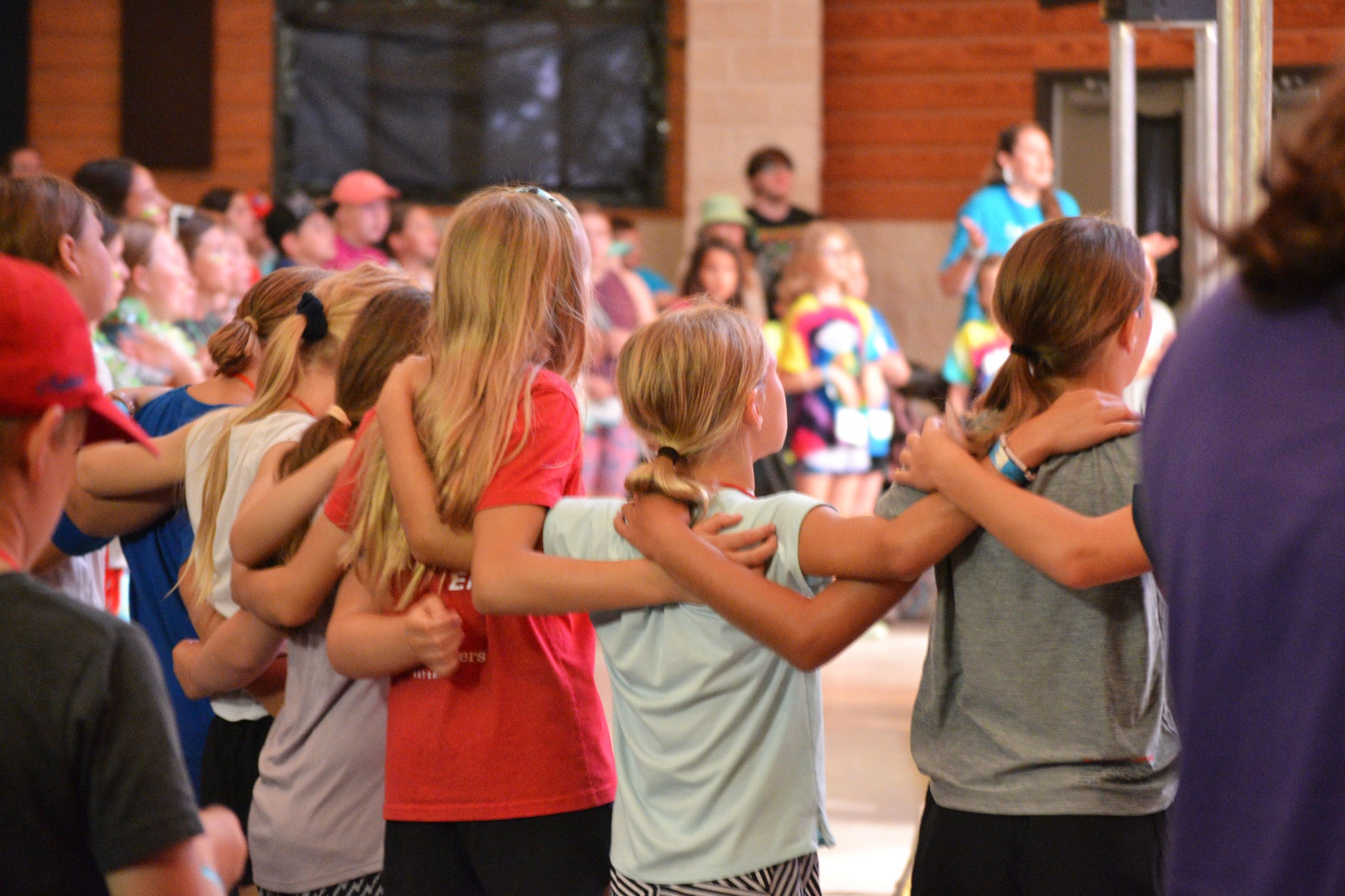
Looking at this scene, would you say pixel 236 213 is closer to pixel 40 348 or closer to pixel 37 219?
pixel 37 219

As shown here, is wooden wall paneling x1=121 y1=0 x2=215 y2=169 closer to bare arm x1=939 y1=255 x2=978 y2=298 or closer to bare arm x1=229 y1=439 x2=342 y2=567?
bare arm x1=939 y1=255 x2=978 y2=298

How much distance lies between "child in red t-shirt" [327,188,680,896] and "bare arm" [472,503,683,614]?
0.07 feet

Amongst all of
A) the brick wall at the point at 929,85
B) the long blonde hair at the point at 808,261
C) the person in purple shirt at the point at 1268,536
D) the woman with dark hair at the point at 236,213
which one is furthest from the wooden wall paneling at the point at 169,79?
the person in purple shirt at the point at 1268,536

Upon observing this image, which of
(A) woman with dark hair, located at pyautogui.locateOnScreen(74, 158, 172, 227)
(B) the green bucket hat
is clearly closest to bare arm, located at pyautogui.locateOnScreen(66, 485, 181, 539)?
(A) woman with dark hair, located at pyautogui.locateOnScreen(74, 158, 172, 227)

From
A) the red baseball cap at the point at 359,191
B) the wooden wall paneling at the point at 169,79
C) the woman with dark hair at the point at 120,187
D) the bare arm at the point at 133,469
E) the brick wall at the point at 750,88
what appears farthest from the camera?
the wooden wall paneling at the point at 169,79

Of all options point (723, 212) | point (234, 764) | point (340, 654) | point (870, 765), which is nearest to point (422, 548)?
point (340, 654)

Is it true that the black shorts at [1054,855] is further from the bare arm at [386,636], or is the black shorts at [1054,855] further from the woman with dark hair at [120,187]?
the woman with dark hair at [120,187]

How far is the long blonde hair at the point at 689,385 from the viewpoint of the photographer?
1.61 m

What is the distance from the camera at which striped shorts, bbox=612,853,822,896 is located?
1.55 m

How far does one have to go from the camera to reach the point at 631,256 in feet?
23.1

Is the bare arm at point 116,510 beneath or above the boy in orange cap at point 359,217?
beneath

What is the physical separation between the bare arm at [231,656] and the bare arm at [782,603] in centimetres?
68

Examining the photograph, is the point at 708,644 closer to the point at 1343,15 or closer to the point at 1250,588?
the point at 1250,588

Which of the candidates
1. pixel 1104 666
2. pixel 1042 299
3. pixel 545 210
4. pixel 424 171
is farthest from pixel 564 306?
pixel 424 171
